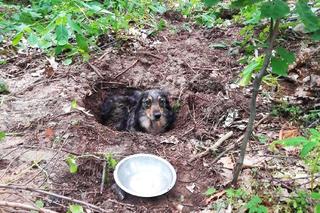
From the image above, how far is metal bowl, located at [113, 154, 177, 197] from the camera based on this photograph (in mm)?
4098

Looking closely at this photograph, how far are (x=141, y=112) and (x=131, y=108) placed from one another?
37 cm

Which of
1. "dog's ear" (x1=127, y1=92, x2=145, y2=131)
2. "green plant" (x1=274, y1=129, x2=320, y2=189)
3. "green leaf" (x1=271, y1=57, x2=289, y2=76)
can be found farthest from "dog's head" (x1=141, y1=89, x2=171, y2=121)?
"green leaf" (x1=271, y1=57, x2=289, y2=76)

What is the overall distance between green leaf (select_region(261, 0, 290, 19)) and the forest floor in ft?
5.49

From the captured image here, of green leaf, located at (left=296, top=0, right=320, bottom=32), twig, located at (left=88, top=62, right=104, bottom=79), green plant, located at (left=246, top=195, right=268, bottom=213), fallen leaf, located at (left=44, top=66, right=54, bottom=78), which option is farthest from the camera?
twig, located at (left=88, top=62, right=104, bottom=79)

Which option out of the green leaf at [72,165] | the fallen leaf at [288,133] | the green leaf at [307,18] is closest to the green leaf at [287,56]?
the green leaf at [307,18]

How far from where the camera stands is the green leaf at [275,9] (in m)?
2.83

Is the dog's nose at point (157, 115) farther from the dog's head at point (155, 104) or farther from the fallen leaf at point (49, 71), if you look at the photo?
the fallen leaf at point (49, 71)

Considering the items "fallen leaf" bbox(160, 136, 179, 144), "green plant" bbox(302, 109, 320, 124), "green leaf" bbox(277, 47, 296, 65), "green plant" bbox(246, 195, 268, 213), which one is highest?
"green leaf" bbox(277, 47, 296, 65)

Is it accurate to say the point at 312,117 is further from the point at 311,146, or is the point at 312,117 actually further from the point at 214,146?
the point at 311,146

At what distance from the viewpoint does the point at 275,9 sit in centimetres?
284

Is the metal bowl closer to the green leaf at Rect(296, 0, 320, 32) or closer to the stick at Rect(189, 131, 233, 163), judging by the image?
the stick at Rect(189, 131, 233, 163)

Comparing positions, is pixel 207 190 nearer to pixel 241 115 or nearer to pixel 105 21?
pixel 241 115

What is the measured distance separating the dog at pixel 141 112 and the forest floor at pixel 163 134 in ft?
0.59

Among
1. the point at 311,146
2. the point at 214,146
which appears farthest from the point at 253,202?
the point at 214,146
